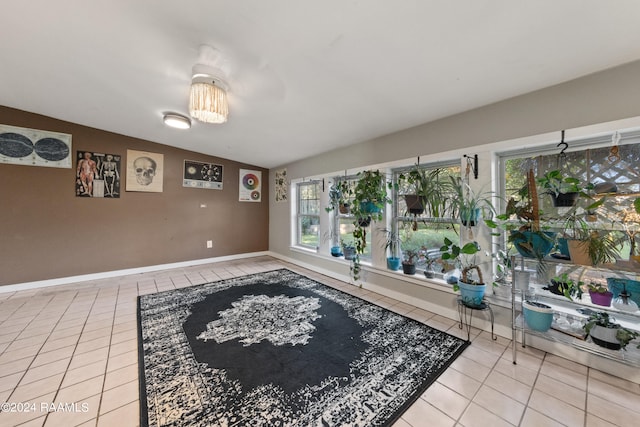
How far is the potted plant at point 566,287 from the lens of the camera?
5.22ft

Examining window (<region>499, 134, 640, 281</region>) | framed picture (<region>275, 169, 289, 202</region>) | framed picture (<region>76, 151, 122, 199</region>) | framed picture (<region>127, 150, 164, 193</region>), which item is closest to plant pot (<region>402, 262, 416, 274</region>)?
window (<region>499, 134, 640, 281</region>)

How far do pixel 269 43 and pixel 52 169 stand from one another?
3.94 m

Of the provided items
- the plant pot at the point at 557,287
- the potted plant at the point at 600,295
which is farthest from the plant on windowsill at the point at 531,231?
the potted plant at the point at 600,295

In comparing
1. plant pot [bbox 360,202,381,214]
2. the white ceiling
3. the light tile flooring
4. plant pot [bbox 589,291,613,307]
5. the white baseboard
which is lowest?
the light tile flooring

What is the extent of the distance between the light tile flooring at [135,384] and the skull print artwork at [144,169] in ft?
7.51

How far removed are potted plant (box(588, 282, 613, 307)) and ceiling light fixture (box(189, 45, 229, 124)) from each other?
3122 mm

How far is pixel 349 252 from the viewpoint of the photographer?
3445 mm

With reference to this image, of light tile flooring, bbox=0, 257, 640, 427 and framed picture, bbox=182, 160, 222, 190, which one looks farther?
framed picture, bbox=182, 160, 222, 190

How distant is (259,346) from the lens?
6.08ft

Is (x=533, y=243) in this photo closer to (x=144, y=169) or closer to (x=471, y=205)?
(x=471, y=205)

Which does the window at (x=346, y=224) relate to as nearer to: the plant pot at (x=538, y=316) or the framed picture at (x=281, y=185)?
the framed picture at (x=281, y=185)

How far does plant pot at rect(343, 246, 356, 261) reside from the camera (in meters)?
3.38

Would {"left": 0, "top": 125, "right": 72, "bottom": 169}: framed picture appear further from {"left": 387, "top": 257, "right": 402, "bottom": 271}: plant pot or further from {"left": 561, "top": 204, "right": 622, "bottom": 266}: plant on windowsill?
{"left": 561, "top": 204, "right": 622, "bottom": 266}: plant on windowsill

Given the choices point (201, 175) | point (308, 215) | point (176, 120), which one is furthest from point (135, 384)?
point (201, 175)
